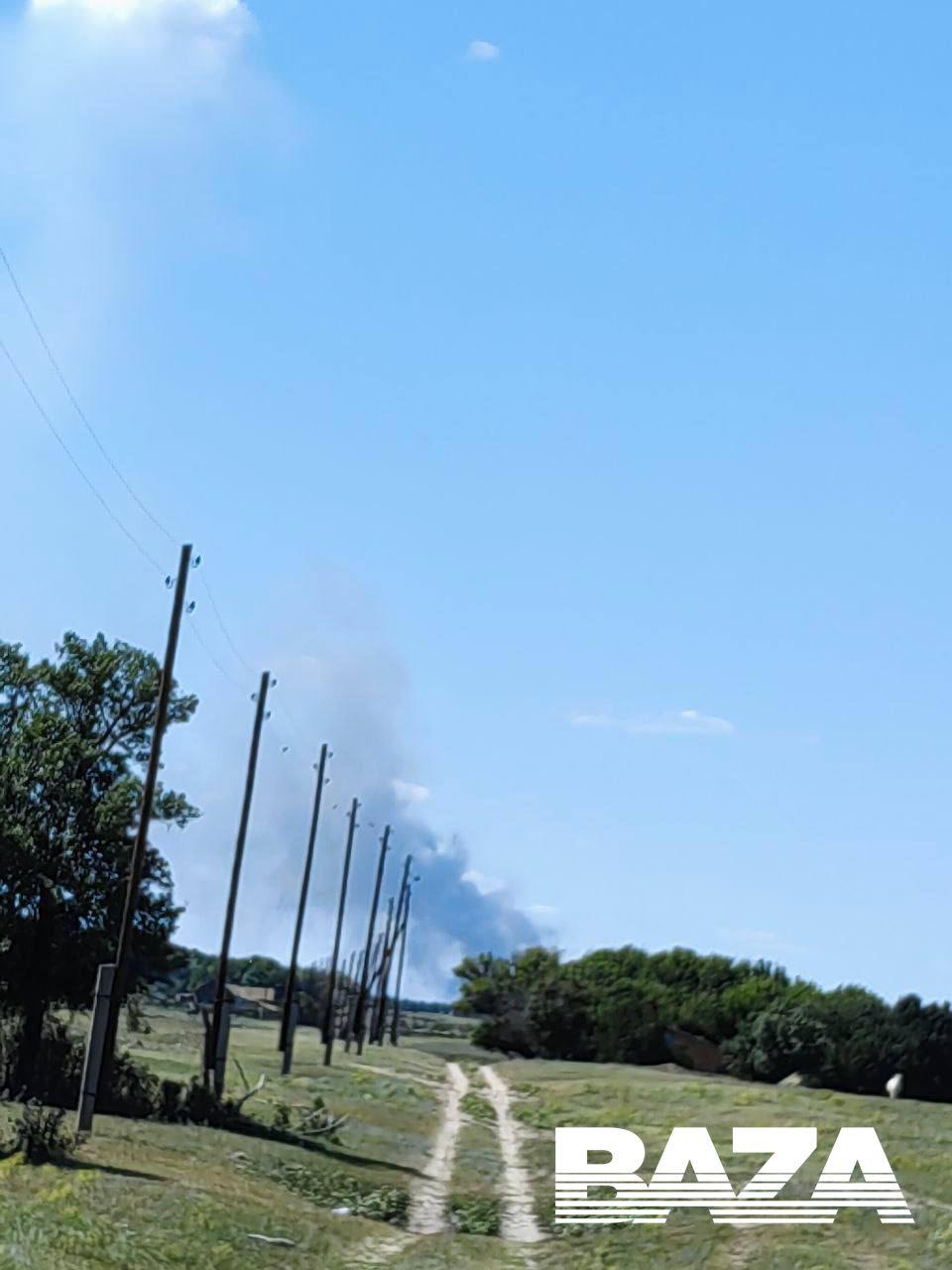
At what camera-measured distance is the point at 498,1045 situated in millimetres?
130750

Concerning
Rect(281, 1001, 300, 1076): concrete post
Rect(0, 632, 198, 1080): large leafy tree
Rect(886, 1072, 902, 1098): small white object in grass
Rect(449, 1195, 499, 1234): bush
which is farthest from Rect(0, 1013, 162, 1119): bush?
Rect(886, 1072, 902, 1098): small white object in grass

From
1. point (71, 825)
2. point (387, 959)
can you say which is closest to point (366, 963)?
point (387, 959)

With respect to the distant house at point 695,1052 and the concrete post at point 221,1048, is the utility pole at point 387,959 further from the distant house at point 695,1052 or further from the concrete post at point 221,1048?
the concrete post at point 221,1048

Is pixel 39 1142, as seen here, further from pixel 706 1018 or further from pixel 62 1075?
pixel 706 1018

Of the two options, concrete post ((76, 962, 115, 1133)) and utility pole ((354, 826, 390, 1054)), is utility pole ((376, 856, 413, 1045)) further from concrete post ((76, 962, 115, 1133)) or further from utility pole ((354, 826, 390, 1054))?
concrete post ((76, 962, 115, 1133))

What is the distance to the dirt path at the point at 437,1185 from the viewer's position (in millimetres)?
31978

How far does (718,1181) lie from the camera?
121 feet

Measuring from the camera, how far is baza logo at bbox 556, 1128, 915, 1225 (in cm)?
3216

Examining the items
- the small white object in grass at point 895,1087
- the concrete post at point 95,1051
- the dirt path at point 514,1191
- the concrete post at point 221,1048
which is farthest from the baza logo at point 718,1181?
the small white object in grass at point 895,1087

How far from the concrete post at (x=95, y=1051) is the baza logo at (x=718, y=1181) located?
885 cm

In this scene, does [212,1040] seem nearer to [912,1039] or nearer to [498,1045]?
[912,1039]

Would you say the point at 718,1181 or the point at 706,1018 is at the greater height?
the point at 706,1018

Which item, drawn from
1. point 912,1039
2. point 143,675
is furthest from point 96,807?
point 912,1039

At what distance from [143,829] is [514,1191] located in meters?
10.7
